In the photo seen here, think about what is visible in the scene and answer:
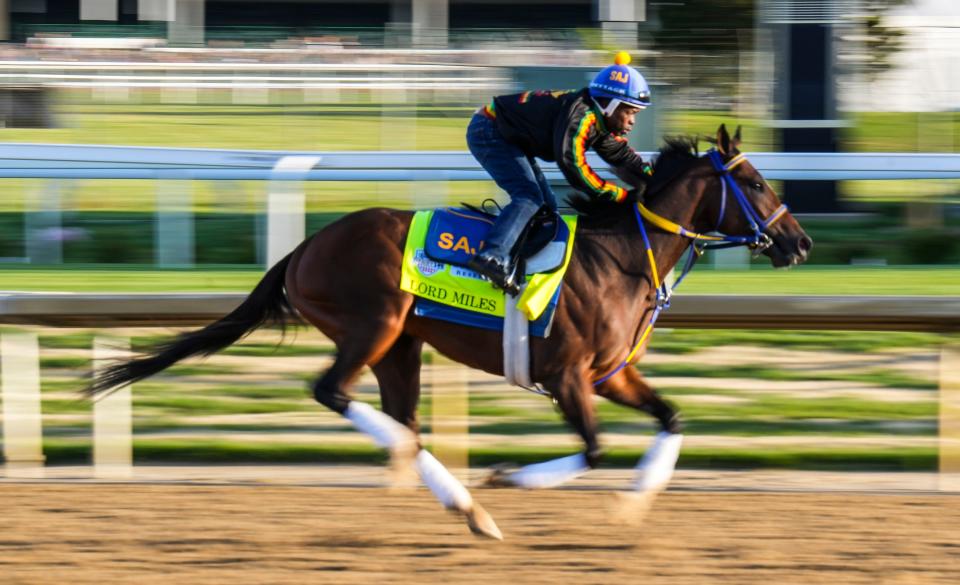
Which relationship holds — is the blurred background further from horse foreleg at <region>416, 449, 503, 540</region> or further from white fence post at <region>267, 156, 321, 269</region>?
horse foreleg at <region>416, 449, 503, 540</region>

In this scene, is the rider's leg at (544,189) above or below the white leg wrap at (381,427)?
above

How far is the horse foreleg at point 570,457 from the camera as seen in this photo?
442cm

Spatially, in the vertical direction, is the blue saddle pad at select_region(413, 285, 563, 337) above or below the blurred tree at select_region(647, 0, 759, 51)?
below

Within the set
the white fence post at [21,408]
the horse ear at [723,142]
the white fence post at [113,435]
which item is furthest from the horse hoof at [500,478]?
the white fence post at [21,408]

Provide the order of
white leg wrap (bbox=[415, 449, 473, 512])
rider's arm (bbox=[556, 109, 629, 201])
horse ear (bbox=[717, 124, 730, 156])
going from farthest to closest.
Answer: horse ear (bbox=[717, 124, 730, 156]) → rider's arm (bbox=[556, 109, 629, 201]) → white leg wrap (bbox=[415, 449, 473, 512])

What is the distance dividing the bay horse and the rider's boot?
20 centimetres

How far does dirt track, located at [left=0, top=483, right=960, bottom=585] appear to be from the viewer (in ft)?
13.3

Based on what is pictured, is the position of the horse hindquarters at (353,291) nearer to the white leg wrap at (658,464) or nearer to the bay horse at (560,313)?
the bay horse at (560,313)

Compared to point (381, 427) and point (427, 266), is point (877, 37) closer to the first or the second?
point (427, 266)

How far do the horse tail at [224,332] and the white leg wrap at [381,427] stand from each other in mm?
555

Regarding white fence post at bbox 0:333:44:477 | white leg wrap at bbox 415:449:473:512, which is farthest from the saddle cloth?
white fence post at bbox 0:333:44:477

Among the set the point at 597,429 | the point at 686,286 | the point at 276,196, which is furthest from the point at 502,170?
the point at 686,286

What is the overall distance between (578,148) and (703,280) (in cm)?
385

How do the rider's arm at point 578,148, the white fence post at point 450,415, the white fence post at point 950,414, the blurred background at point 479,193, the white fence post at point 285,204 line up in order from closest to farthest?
the rider's arm at point 578,148
the white fence post at point 950,414
the white fence post at point 450,415
the blurred background at point 479,193
the white fence post at point 285,204
